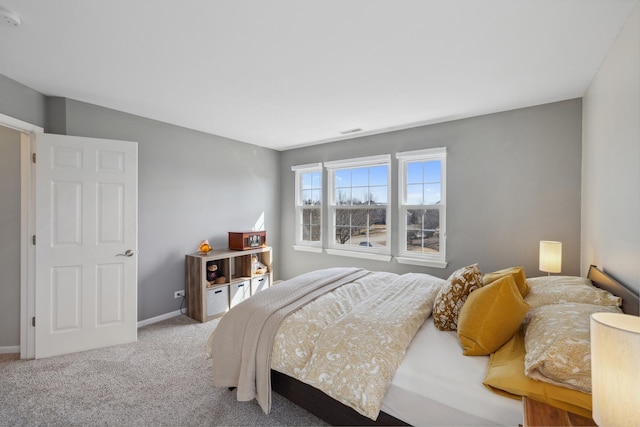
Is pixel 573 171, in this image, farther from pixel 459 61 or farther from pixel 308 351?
pixel 308 351

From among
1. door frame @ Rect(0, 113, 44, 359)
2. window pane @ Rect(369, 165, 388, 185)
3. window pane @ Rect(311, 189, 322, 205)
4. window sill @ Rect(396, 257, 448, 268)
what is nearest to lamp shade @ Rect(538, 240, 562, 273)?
window sill @ Rect(396, 257, 448, 268)

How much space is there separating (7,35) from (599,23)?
366 centimetres

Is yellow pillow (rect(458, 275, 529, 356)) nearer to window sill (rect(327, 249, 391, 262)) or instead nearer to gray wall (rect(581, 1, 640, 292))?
gray wall (rect(581, 1, 640, 292))

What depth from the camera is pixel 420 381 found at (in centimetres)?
137

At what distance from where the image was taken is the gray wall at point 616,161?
1505 millimetres

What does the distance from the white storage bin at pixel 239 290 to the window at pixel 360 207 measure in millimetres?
1361

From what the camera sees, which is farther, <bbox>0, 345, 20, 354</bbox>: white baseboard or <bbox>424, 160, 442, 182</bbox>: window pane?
<bbox>424, 160, 442, 182</bbox>: window pane

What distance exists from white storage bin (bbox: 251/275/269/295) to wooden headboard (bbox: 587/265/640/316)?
364 centimetres

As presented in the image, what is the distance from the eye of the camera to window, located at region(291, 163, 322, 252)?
4656 millimetres

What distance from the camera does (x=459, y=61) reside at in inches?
80.2

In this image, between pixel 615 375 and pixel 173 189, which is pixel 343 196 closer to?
pixel 173 189

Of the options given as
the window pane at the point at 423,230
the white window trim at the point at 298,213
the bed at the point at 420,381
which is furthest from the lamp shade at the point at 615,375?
the white window trim at the point at 298,213

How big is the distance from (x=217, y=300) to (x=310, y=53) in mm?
3026

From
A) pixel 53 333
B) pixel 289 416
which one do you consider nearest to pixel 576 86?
pixel 289 416
